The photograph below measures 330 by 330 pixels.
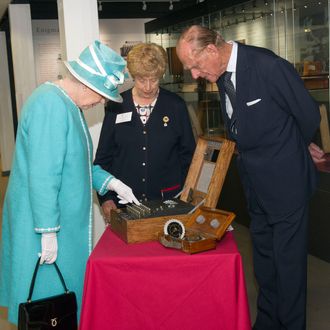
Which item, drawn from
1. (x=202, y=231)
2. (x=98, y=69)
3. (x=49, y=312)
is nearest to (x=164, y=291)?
(x=202, y=231)

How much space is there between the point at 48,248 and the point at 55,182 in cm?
28

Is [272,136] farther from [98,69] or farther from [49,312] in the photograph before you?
[49,312]

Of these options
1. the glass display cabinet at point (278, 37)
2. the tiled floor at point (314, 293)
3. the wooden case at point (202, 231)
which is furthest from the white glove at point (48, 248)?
the glass display cabinet at point (278, 37)

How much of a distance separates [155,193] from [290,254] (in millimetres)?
866

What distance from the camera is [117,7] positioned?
33.4ft

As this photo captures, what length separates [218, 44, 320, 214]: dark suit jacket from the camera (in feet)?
7.45

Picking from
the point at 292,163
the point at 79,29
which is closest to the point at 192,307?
the point at 292,163

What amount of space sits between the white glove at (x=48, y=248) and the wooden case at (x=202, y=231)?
438 mm

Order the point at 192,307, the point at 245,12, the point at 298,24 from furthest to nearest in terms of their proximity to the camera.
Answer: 1. the point at 245,12
2. the point at 298,24
3. the point at 192,307

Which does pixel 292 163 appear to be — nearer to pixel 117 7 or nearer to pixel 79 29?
pixel 79 29

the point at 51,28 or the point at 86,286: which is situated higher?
the point at 51,28

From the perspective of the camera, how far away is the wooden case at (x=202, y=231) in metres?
2.07

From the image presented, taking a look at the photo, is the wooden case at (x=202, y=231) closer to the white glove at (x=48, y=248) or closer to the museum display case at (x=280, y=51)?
the white glove at (x=48, y=248)

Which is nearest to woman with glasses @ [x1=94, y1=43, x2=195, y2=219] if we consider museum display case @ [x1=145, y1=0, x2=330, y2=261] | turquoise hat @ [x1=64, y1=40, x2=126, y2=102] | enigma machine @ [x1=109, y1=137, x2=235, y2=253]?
enigma machine @ [x1=109, y1=137, x2=235, y2=253]
